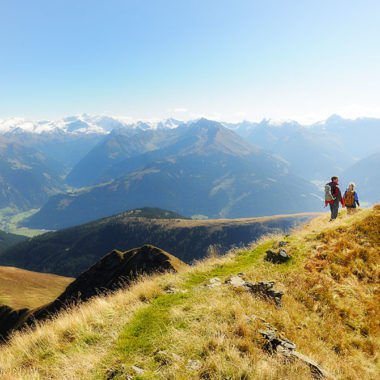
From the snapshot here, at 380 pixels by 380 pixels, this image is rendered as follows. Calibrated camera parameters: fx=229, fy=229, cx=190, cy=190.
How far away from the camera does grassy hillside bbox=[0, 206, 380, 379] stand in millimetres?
5773

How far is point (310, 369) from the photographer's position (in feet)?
18.0

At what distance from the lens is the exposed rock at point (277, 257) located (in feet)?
39.1

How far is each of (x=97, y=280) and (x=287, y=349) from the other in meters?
39.0

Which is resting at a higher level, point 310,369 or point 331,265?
point 310,369

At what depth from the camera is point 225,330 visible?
6613 mm

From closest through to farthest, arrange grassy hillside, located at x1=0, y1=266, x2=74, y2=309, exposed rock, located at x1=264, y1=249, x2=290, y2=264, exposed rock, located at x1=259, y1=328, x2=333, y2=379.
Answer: exposed rock, located at x1=259, y1=328, x2=333, y2=379 < exposed rock, located at x1=264, y1=249, x2=290, y2=264 < grassy hillside, located at x1=0, y1=266, x2=74, y2=309

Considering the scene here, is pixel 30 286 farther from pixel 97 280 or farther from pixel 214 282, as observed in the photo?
pixel 214 282

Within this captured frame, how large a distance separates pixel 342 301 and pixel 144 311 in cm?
770

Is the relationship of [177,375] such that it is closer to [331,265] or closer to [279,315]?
[279,315]

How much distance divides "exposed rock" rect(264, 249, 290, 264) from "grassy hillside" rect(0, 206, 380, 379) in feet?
1.23

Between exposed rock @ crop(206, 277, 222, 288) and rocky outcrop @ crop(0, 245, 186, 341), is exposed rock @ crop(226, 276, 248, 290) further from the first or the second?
rocky outcrop @ crop(0, 245, 186, 341)

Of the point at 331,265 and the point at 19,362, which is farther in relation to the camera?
the point at 331,265

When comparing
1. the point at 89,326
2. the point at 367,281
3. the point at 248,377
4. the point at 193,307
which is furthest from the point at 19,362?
the point at 367,281

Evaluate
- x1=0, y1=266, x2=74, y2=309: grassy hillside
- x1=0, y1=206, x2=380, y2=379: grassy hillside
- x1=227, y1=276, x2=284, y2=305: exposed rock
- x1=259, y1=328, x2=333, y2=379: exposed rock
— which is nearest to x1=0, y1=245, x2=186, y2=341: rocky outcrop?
x1=0, y1=266, x2=74, y2=309: grassy hillside
